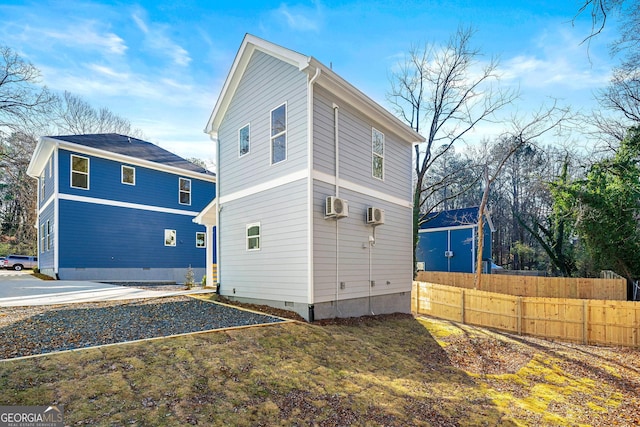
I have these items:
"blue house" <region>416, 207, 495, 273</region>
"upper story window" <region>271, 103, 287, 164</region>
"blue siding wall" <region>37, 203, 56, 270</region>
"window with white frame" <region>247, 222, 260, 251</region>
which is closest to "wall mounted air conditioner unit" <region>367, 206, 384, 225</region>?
"upper story window" <region>271, 103, 287, 164</region>

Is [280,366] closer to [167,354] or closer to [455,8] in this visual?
[167,354]

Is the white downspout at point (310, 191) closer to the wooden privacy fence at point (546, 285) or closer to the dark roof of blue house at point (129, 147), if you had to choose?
the dark roof of blue house at point (129, 147)

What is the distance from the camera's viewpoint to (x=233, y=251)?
9969 millimetres

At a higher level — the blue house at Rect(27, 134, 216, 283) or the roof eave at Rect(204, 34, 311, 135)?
the roof eave at Rect(204, 34, 311, 135)

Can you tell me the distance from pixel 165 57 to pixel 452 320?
13.1 m

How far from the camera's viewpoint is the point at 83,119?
89.2 ft

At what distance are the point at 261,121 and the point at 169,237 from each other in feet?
35.1

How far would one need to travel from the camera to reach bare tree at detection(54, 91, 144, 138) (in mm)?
26047

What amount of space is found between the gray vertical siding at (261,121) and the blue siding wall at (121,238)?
7.71 metres

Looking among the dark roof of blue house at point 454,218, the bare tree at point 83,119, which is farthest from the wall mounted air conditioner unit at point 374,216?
the bare tree at point 83,119

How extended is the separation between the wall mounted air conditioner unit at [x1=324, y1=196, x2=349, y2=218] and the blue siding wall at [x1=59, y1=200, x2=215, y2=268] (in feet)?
38.8

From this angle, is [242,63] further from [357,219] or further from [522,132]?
[522,132]

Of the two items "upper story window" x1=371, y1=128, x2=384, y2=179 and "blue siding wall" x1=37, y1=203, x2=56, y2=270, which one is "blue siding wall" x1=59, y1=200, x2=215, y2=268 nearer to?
"blue siding wall" x1=37, y1=203, x2=56, y2=270

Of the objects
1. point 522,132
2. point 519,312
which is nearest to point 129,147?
point 519,312
